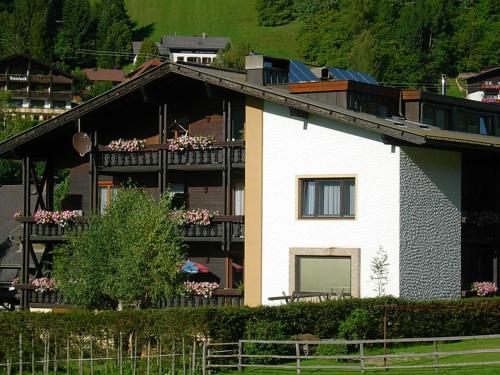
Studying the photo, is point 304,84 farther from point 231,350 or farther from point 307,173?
point 231,350

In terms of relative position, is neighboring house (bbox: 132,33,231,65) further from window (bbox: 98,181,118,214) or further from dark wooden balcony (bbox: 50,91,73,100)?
window (bbox: 98,181,118,214)

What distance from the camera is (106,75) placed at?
598ft

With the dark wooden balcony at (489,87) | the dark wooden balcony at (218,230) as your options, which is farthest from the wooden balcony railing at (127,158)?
the dark wooden balcony at (489,87)

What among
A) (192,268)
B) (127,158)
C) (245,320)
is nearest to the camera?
(245,320)

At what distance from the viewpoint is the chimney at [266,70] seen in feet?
154

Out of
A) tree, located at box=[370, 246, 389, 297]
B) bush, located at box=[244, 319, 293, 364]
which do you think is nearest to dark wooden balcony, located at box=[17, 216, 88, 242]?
tree, located at box=[370, 246, 389, 297]

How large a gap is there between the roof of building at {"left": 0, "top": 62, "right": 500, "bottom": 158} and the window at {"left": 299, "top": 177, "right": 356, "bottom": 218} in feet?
6.94

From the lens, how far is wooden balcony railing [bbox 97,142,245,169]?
43.9 m

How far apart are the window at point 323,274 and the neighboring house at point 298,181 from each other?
42 mm

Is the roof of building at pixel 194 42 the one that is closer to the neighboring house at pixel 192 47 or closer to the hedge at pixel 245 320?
the neighboring house at pixel 192 47

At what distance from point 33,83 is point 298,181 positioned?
363 feet

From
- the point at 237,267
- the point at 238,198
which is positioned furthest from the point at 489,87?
the point at 237,267

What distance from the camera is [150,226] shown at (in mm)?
39688

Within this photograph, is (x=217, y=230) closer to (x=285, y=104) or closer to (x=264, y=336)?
(x=285, y=104)
